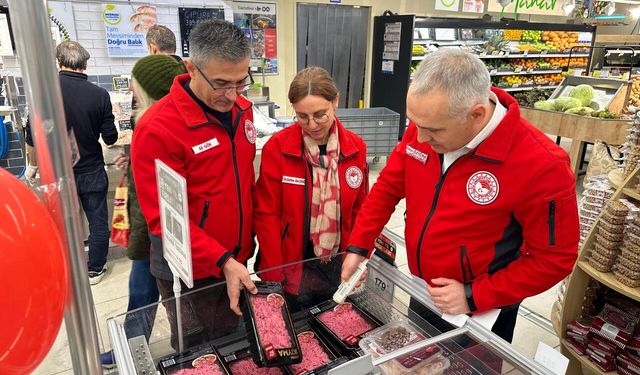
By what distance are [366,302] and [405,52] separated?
21.8 ft

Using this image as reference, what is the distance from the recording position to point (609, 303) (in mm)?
2477

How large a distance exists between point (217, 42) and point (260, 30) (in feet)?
18.8

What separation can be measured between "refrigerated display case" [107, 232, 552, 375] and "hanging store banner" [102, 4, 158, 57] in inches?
175

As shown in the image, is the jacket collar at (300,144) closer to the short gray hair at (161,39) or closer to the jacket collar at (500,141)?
the jacket collar at (500,141)

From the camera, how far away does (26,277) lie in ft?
1.83

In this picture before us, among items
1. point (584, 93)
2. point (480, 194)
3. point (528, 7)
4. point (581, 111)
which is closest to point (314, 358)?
point (480, 194)

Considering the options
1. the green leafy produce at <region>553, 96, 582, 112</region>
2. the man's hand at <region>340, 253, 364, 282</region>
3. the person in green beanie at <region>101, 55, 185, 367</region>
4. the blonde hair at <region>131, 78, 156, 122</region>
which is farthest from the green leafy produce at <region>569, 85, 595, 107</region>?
the blonde hair at <region>131, 78, 156, 122</region>

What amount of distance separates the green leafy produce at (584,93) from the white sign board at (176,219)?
6276 millimetres

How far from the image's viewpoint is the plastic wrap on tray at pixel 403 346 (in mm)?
1301

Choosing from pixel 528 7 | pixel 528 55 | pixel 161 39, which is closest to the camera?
pixel 161 39

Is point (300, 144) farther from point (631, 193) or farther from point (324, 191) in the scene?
point (631, 193)

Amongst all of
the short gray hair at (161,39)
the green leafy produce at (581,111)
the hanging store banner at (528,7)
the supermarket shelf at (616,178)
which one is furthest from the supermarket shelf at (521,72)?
the short gray hair at (161,39)

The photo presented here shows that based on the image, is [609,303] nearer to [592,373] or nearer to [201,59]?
[592,373]

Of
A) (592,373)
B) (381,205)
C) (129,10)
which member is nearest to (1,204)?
(381,205)
